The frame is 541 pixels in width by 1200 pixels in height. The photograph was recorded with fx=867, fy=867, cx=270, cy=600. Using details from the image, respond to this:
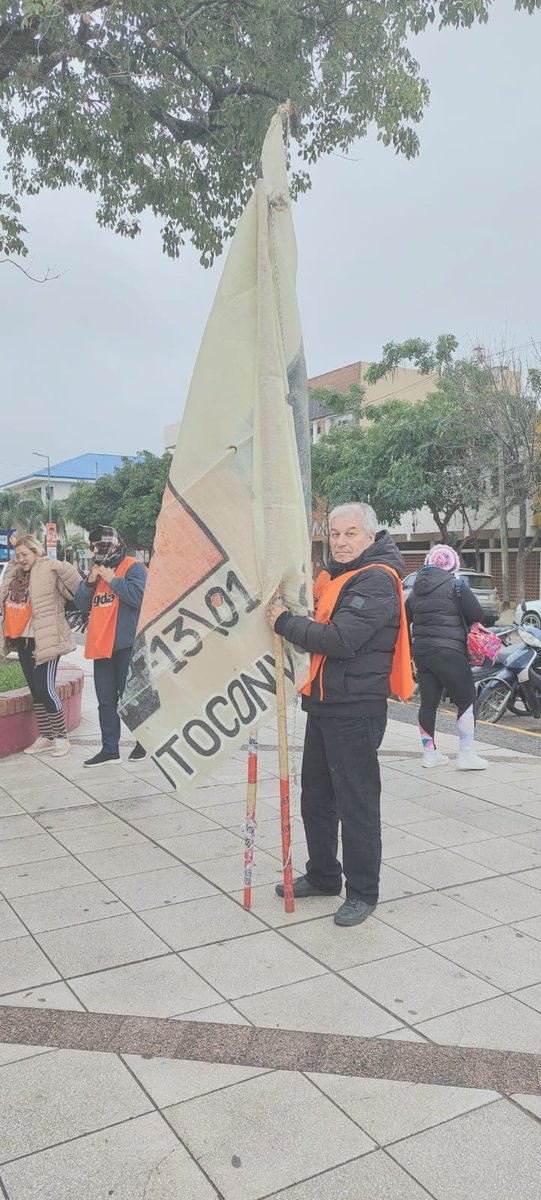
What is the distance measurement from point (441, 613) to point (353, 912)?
3010 mm

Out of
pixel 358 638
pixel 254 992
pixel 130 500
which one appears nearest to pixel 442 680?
pixel 358 638

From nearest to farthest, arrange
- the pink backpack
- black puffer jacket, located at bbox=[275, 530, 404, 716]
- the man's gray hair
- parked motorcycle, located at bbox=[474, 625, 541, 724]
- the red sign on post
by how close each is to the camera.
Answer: black puffer jacket, located at bbox=[275, 530, 404, 716] → the man's gray hair → parked motorcycle, located at bbox=[474, 625, 541, 724] → the pink backpack → the red sign on post

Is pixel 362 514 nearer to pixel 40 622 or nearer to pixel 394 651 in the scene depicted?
pixel 394 651

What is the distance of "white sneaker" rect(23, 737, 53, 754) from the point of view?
263 inches

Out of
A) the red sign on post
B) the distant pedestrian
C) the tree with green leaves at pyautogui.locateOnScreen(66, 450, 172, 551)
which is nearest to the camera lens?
the distant pedestrian

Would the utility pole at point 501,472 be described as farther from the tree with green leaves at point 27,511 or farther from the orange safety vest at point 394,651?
the tree with green leaves at point 27,511

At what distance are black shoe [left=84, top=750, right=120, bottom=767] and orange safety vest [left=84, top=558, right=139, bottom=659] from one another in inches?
29.5

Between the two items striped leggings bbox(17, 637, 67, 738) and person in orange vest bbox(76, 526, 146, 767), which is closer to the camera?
person in orange vest bbox(76, 526, 146, 767)

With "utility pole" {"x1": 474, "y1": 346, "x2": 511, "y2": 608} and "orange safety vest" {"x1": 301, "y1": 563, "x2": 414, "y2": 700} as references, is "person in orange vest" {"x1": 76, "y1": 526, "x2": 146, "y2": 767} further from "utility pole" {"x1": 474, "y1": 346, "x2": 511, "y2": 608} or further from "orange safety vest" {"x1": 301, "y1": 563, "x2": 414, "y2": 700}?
"utility pole" {"x1": 474, "y1": 346, "x2": 511, "y2": 608}

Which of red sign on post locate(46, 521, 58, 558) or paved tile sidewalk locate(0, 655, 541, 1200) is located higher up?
red sign on post locate(46, 521, 58, 558)

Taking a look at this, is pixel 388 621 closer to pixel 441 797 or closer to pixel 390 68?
pixel 441 797

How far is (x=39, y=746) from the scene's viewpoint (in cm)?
673

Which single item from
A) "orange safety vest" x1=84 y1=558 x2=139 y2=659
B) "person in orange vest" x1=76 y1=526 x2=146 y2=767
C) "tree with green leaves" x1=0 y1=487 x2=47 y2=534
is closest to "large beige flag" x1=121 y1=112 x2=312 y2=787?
"person in orange vest" x1=76 y1=526 x2=146 y2=767

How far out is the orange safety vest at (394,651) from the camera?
140 inches
